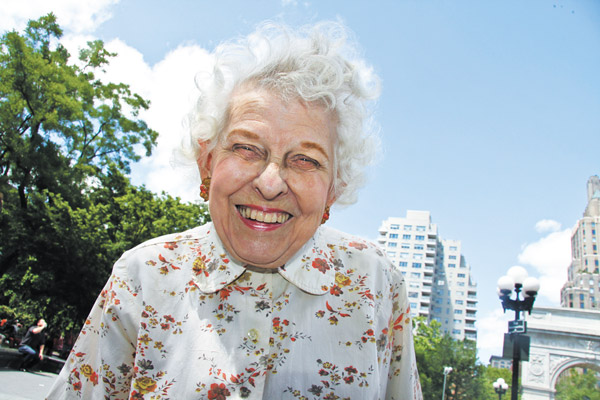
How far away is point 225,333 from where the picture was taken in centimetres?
131

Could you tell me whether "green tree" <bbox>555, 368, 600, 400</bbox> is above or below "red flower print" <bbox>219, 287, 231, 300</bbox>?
above

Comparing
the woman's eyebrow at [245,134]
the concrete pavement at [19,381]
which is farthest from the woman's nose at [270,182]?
the concrete pavement at [19,381]

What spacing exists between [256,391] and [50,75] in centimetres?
1382

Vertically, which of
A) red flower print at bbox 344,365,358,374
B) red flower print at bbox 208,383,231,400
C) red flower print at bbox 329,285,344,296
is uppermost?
red flower print at bbox 329,285,344,296

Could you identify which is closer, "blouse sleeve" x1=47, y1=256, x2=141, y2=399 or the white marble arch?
"blouse sleeve" x1=47, y1=256, x2=141, y2=399

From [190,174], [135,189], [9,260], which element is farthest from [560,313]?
[190,174]

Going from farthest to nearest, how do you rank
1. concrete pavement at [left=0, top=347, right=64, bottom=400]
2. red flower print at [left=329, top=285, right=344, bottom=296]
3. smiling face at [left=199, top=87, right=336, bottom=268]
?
concrete pavement at [left=0, top=347, right=64, bottom=400], red flower print at [left=329, top=285, right=344, bottom=296], smiling face at [left=199, top=87, right=336, bottom=268]

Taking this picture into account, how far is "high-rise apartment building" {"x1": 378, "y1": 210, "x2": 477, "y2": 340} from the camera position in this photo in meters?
101

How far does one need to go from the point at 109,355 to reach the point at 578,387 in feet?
130

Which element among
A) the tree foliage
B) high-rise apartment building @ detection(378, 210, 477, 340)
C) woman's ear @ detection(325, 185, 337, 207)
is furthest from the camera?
high-rise apartment building @ detection(378, 210, 477, 340)

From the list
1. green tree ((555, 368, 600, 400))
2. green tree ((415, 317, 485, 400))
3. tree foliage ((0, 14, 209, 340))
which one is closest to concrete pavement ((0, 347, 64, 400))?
tree foliage ((0, 14, 209, 340))

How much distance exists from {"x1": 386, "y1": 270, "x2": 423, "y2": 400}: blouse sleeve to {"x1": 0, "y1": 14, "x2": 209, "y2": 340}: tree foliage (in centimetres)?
1285

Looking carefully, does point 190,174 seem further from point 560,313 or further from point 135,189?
point 560,313

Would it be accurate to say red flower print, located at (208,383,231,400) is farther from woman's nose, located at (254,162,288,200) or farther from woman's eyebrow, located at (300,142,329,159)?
woman's eyebrow, located at (300,142,329,159)
